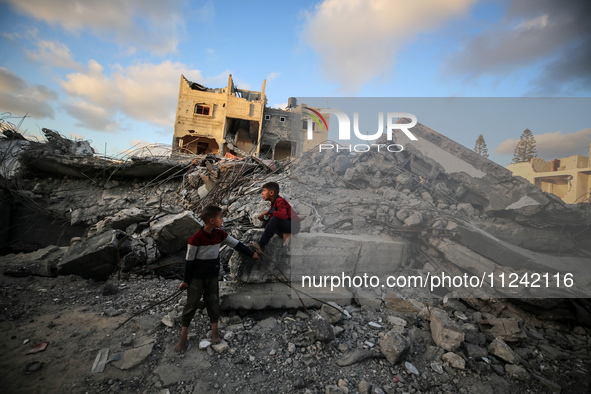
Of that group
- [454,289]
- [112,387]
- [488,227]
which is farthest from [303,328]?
[488,227]

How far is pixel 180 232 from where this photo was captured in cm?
421

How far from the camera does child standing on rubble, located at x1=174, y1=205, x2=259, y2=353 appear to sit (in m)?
2.42

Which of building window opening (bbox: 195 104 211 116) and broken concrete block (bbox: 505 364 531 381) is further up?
building window opening (bbox: 195 104 211 116)

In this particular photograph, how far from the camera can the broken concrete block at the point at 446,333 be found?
103 inches

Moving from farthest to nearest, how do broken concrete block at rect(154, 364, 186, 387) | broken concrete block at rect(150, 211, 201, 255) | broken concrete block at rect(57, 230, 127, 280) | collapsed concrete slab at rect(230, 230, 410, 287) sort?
broken concrete block at rect(150, 211, 201, 255)
broken concrete block at rect(57, 230, 127, 280)
collapsed concrete slab at rect(230, 230, 410, 287)
broken concrete block at rect(154, 364, 186, 387)

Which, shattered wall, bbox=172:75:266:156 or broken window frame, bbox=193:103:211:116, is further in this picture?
broken window frame, bbox=193:103:211:116

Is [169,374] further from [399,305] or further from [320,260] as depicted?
[399,305]

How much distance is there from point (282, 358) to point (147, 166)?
347 inches

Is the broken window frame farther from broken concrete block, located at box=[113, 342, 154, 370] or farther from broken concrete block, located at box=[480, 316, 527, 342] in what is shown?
broken concrete block, located at box=[480, 316, 527, 342]

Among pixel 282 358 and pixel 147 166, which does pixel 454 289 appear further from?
pixel 147 166

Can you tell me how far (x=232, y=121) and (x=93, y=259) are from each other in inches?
712

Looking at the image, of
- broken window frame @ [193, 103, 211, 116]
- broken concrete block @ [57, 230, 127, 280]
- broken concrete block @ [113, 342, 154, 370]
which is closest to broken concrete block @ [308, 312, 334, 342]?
broken concrete block @ [113, 342, 154, 370]

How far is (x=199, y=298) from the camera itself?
8.07 ft

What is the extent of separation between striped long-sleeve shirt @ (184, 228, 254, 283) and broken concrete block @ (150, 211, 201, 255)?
1756 millimetres
